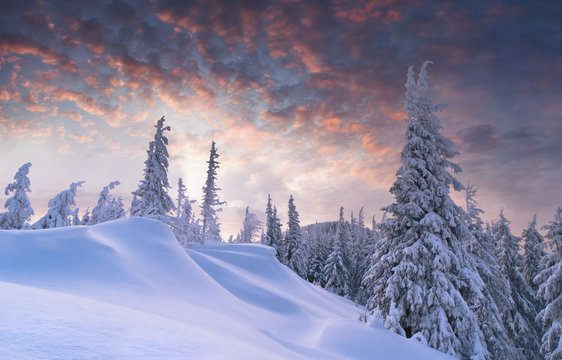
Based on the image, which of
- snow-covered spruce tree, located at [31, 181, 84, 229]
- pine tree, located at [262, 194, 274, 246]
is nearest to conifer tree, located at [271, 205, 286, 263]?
pine tree, located at [262, 194, 274, 246]

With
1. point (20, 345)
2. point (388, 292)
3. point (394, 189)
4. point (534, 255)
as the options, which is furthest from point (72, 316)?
point (534, 255)

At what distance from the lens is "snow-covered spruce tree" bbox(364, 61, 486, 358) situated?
38.8ft

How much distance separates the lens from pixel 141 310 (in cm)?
586

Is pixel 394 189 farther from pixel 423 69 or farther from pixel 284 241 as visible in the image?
pixel 284 241

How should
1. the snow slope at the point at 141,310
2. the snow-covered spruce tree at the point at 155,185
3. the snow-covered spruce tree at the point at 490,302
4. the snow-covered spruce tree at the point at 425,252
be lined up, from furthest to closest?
1. the snow-covered spruce tree at the point at 155,185
2. the snow-covered spruce tree at the point at 490,302
3. the snow-covered spruce tree at the point at 425,252
4. the snow slope at the point at 141,310

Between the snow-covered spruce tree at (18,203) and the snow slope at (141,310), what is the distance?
23.2 metres

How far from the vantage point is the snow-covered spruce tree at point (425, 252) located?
466 inches

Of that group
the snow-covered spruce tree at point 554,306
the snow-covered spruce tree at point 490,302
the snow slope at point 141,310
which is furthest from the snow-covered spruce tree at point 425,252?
the snow-covered spruce tree at point 554,306

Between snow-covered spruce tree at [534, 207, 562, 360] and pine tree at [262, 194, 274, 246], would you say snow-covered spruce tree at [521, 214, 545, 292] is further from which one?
pine tree at [262, 194, 274, 246]

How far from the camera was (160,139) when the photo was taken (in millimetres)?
26328

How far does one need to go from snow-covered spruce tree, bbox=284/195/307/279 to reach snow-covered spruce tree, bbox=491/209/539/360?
79.0ft

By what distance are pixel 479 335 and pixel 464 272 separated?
2.48 m

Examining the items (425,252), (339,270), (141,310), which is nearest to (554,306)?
(425,252)

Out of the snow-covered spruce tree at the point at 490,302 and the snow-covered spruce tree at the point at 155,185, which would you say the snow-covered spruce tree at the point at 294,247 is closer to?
the snow-covered spruce tree at the point at 155,185
